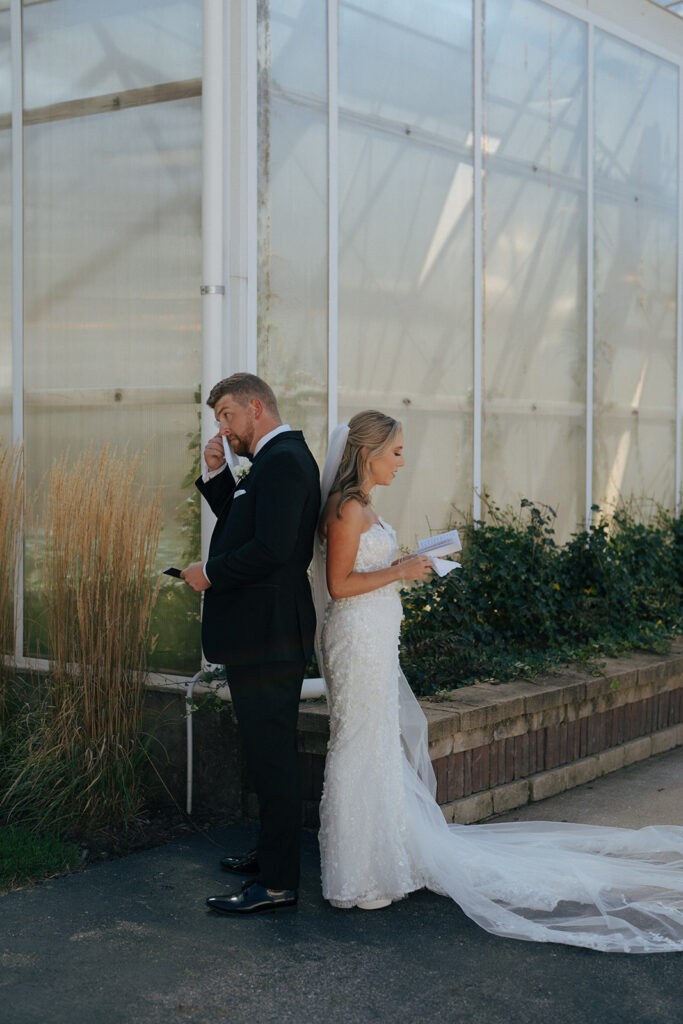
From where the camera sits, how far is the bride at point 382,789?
152 inches

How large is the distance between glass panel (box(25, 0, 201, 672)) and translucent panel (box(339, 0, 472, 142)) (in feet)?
2.94

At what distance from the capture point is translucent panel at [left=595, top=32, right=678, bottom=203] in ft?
24.6

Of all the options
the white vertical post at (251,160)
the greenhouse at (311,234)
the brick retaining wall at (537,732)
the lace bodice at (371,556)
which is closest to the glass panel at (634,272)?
the greenhouse at (311,234)

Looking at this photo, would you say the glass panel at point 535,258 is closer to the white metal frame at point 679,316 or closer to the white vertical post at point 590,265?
the white vertical post at point 590,265

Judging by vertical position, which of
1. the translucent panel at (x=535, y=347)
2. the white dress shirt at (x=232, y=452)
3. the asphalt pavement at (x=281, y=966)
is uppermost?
the translucent panel at (x=535, y=347)

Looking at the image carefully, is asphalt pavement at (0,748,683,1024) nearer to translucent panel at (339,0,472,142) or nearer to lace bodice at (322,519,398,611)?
lace bodice at (322,519,398,611)

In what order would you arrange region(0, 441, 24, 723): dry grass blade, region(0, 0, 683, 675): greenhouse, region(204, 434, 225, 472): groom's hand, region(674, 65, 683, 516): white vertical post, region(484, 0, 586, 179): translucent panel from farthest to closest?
region(674, 65, 683, 516): white vertical post → region(484, 0, 586, 179): translucent panel → region(0, 0, 683, 675): greenhouse → region(0, 441, 24, 723): dry grass blade → region(204, 434, 225, 472): groom's hand

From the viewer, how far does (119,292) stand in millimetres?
5398

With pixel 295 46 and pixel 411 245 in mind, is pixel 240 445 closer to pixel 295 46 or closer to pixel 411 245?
pixel 295 46

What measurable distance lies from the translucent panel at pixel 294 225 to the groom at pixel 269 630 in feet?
5.03

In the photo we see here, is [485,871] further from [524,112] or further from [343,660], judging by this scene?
[524,112]

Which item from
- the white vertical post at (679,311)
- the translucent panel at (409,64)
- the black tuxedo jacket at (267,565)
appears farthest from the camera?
the white vertical post at (679,311)

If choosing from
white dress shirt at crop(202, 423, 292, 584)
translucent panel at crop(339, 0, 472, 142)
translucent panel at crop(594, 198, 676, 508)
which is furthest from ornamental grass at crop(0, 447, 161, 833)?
translucent panel at crop(594, 198, 676, 508)

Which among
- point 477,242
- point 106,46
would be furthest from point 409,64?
point 106,46
